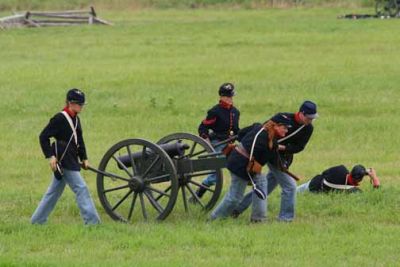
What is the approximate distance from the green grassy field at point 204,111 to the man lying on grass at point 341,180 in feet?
0.60

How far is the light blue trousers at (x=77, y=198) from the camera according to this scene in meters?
12.1

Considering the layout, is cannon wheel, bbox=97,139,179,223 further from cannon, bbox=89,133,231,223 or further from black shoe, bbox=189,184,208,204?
black shoe, bbox=189,184,208,204

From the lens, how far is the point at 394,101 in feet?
74.3

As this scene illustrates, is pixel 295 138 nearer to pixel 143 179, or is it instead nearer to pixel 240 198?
pixel 240 198

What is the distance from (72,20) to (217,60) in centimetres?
1735

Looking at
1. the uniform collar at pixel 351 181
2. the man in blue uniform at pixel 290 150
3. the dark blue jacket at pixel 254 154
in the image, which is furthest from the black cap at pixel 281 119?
the uniform collar at pixel 351 181

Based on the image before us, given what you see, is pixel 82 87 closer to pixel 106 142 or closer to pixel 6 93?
pixel 6 93

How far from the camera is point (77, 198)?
39.8 ft

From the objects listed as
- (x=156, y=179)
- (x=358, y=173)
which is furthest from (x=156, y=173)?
(x=358, y=173)

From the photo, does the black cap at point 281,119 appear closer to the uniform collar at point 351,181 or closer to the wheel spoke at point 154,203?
the wheel spoke at point 154,203

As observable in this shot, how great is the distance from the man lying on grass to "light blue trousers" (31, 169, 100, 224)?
3.16m

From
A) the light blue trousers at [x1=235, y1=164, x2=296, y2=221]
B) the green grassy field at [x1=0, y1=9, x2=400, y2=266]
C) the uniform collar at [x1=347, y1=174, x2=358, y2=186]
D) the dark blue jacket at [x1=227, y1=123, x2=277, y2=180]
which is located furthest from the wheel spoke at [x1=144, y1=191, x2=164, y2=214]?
the uniform collar at [x1=347, y1=174, x2=358, y2=186]

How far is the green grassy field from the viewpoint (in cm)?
1084

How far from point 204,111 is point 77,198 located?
9.73 metres
